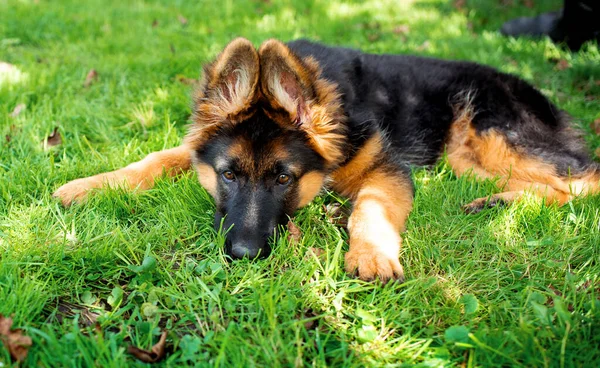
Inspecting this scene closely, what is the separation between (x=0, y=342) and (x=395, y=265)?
193cm

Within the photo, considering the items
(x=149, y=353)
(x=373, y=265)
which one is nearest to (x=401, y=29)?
(x=373, y=265)

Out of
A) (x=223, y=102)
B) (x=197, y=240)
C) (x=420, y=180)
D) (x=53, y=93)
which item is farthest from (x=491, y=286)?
(x=53, y=93)

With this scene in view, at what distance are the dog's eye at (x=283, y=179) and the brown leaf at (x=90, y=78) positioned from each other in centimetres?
322

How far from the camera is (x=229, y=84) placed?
2947 mm

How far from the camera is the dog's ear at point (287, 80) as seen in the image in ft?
9.12

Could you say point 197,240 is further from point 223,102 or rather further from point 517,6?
point 517,6

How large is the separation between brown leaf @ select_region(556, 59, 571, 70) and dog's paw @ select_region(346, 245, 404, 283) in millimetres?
4645

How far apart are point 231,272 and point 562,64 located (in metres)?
5.45

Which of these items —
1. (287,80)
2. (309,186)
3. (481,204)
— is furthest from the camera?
(481,204)

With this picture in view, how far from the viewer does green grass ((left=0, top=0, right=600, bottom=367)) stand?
6.94ft

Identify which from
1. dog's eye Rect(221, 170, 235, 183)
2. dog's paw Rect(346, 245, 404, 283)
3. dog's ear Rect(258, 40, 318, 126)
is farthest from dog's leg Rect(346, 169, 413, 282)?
dog's eye Rect(221, 170, 235, 183)

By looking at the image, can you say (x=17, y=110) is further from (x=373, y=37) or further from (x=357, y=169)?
(x=373, y=37)

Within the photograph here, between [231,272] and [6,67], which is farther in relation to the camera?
[6,67]

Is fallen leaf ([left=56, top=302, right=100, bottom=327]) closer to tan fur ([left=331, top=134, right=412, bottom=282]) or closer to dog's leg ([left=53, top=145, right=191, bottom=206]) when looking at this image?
dog's leg ([left=53, top=145, right=191, bottom=206])
